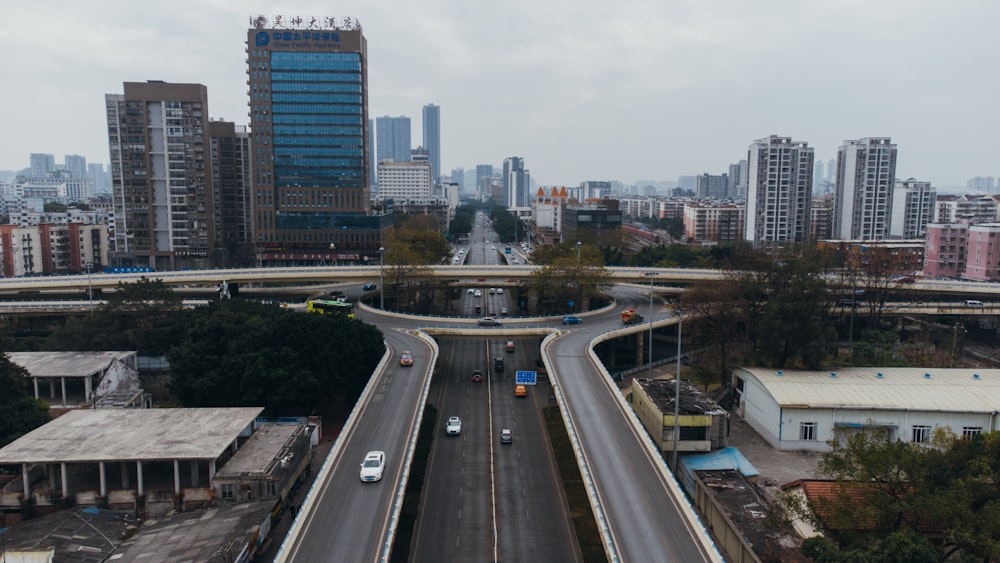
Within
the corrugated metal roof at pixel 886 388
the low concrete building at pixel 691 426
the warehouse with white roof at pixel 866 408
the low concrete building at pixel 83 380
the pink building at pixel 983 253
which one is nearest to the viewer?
the low concrete building at pixel 691 426

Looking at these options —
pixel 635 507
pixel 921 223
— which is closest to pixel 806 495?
pixel 635 507

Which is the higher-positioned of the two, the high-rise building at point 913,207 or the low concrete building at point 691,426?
the high-rise building at point 913,207

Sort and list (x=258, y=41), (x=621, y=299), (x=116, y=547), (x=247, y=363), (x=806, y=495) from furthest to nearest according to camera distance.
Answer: (x=258, y=41) < (x=621, y=299) < (x=247, y=363) < (x=806, y=495) < (x=116, y=547)

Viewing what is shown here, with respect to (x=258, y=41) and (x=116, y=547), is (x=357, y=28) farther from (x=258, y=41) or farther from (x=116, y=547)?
(x=116, y=547)

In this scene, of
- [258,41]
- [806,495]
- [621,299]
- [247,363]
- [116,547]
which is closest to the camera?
[116,547]

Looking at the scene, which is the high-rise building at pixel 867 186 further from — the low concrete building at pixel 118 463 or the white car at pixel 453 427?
the low concrete building at pixel 118 463

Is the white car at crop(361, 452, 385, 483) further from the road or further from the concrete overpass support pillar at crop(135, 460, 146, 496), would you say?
the concrete overpass support pillar at crop(135, 460, 146, 496)

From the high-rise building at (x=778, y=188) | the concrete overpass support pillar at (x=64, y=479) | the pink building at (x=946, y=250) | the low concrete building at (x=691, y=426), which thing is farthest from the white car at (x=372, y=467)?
the high-rise building at (x=778, y=188)
